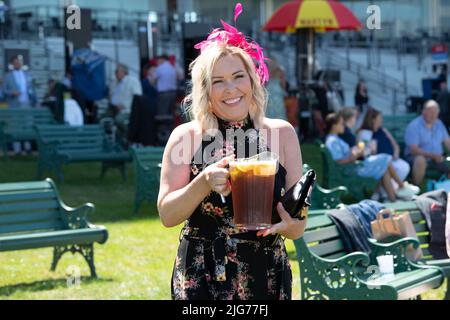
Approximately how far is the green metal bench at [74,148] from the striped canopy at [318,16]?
204 inches

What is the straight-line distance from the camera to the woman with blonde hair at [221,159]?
3396 millimetres

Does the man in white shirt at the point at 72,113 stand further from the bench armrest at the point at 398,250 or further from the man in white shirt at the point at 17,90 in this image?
the bench armrest at the point at 398,250

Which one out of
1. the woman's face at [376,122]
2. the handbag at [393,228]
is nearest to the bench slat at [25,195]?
the handbag at [393,228]

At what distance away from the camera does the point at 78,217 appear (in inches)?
322

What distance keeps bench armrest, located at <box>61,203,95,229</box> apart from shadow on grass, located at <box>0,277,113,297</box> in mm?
449

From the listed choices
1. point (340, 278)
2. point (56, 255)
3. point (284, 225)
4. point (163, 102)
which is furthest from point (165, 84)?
point (284, 225)

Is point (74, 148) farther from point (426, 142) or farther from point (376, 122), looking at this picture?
point (426, 142)

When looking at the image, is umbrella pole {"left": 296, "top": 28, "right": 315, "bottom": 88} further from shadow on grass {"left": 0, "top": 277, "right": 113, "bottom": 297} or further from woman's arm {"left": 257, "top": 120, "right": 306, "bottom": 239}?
woman's arm {"left": 257, "top": 120, "right": 306, "bottom": 239}

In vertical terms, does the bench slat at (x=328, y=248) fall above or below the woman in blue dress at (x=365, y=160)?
above

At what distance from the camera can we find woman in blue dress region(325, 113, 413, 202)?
12000 millimetres

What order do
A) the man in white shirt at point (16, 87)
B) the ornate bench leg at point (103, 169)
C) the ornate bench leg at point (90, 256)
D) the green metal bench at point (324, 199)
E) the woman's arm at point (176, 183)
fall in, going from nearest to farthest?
the woman's arm at point (176, 183) < the ornate bench leg at point (90, 256) < the green metal bench at point (324, 199) < the ornate bench leg at point (103, 169) < the man in white shirt at point (16, 87)

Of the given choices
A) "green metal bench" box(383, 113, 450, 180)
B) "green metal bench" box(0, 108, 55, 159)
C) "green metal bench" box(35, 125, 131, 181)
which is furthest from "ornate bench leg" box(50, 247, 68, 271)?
"green metal bench" box(0, 108, 55, 159)
